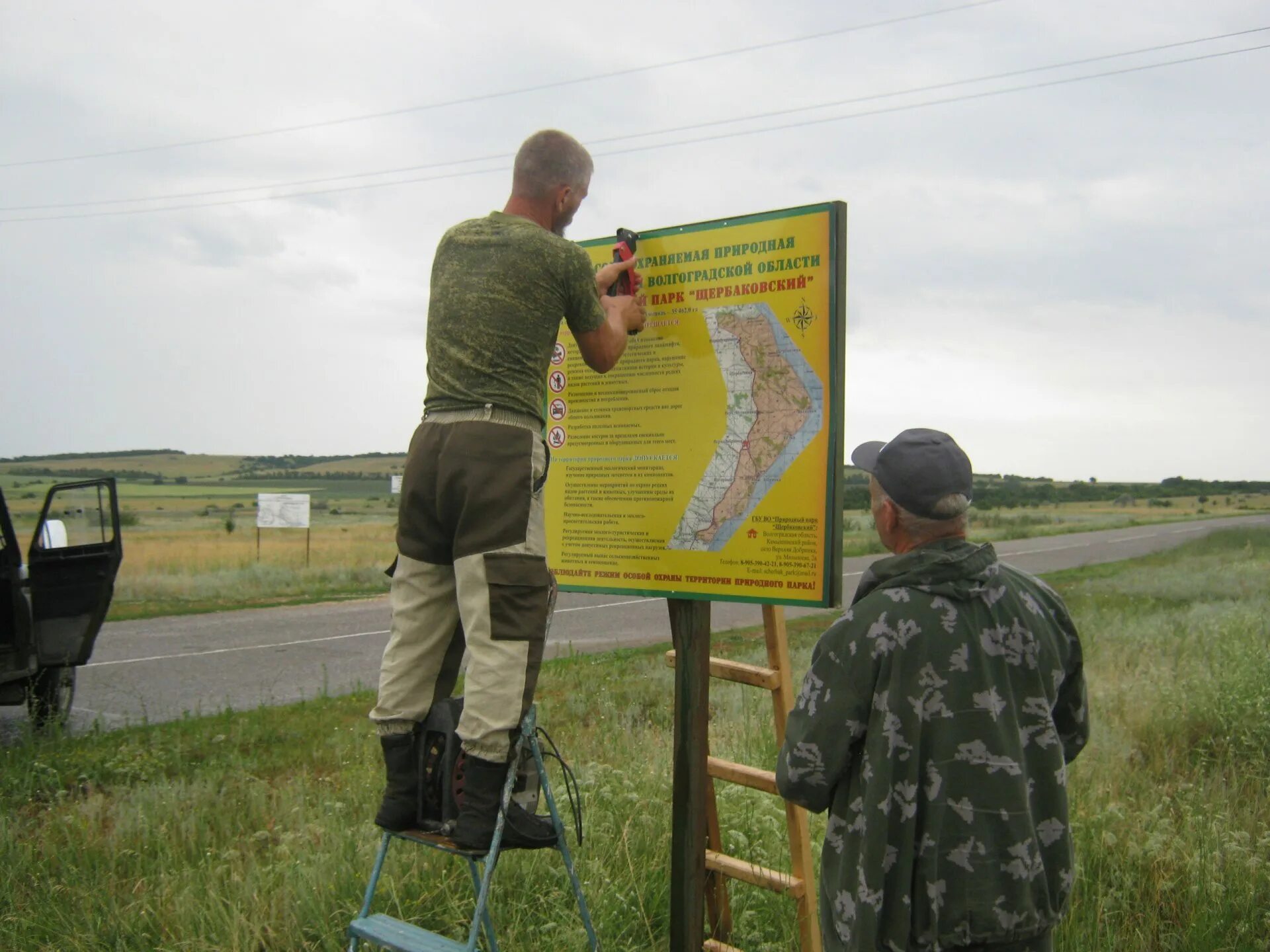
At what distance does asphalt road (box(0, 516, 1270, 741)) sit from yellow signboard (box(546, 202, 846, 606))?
5.47 m

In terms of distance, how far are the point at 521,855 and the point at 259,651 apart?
9115 mm

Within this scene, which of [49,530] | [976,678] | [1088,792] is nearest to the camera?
[976,678]

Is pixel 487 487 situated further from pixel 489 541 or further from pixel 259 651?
pixel 259 651

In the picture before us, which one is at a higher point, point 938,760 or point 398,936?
point 938,760

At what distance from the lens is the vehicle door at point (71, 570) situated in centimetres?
738

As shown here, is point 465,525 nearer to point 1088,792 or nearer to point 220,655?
point 1088,792

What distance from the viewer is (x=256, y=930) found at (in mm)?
3818

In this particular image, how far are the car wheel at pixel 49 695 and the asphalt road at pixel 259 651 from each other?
28cm

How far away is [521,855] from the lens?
4406 millimetres

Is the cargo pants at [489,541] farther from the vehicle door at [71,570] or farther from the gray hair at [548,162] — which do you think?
the vehicle door at [71,570]

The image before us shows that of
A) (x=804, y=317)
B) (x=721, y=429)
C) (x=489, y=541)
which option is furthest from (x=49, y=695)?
(x=804, y=317)

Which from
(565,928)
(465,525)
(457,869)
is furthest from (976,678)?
(457,869)

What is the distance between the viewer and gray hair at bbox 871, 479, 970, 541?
101 inches

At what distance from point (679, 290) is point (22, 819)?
433 centimetres
